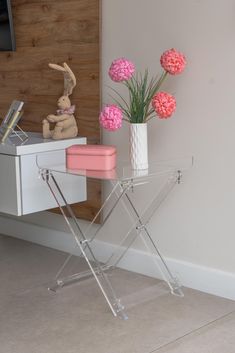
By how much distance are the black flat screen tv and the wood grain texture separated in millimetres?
43

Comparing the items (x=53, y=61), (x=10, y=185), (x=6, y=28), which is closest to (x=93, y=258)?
(x=10, y=185)

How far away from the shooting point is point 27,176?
119 inches

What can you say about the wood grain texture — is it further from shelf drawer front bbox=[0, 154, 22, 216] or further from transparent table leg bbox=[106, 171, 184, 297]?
shelf drawer front bbox=[0, 154, 22, 216]

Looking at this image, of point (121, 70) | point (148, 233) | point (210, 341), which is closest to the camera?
point (210, 341)

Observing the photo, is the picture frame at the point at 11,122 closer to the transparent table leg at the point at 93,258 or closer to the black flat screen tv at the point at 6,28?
the transparent table leg at the point at 93,258

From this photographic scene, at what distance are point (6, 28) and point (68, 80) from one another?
0.68 metres

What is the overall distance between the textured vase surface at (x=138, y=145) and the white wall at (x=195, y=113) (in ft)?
0.83

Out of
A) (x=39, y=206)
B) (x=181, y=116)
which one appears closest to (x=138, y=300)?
(x=39, y=206)

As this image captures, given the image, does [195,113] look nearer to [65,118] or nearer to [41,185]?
[65,118]

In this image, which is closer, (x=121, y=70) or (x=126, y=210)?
(x=121, y=70)

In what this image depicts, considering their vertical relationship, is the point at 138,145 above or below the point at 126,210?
above

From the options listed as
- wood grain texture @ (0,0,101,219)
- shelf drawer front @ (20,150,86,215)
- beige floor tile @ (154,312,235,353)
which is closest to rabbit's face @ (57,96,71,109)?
wood grain texture @ (0,0,101,219)

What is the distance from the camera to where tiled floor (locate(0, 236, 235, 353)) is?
241cm

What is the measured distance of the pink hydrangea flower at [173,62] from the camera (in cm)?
271
